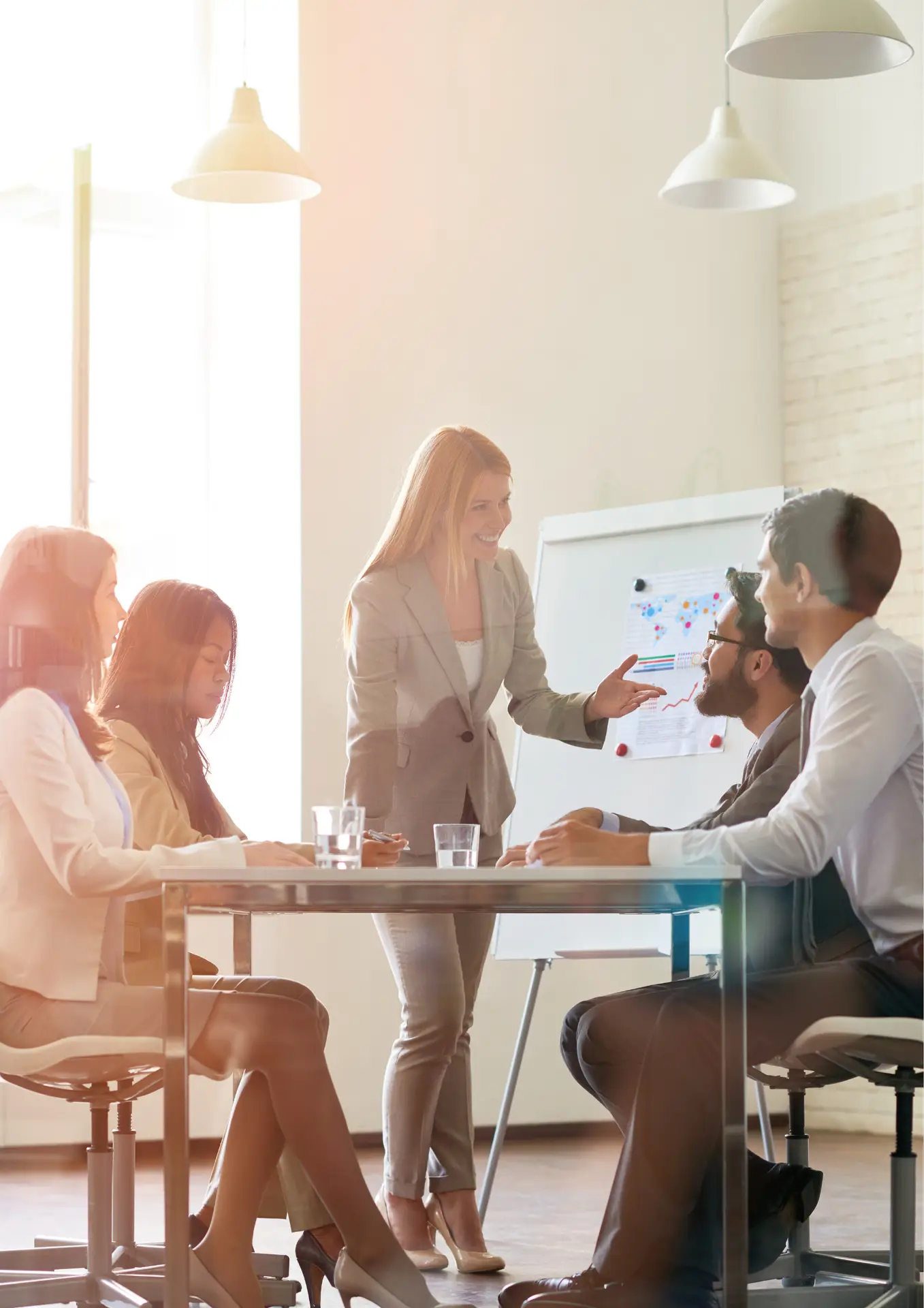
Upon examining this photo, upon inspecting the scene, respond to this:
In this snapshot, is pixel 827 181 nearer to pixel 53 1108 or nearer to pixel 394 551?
pixel 394 551

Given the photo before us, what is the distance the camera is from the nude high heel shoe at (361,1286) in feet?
6.51

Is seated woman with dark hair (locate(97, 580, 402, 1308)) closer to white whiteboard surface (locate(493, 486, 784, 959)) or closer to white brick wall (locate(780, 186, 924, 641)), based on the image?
white whiteboard surface (locate(493, 486, 784, 959))

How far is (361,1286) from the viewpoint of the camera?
6.52 ft

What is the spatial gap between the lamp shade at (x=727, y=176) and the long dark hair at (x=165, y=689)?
1.17 metres

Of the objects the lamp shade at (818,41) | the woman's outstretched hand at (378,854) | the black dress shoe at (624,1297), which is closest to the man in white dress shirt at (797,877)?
the black dress shoe at (624,1297)

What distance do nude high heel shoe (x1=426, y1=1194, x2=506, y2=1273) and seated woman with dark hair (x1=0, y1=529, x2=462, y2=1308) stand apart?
22.6 inches

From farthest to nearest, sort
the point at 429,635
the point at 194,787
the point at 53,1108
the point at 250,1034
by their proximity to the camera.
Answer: the point at 53,1108 → the point at 429,635 → the point at 194,787 → the point at 250,1034

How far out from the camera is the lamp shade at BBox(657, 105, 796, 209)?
8.84 feet

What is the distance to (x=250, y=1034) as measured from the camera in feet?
6.84

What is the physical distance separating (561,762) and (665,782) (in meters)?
0.19

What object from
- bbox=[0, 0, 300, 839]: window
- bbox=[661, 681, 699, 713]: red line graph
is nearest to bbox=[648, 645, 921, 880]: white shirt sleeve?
bbox=[661, 681, 699, 713]: red line graph

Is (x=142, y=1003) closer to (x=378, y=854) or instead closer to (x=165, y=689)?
(x=378, y=854)

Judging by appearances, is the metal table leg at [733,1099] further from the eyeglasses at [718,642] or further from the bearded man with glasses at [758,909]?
the eyeglasses at [718,642]

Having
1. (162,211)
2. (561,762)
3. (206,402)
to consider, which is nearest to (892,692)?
(561,762)
